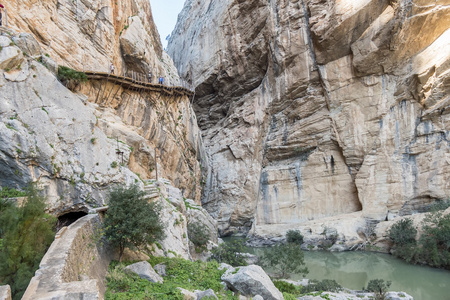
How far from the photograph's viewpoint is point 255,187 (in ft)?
103

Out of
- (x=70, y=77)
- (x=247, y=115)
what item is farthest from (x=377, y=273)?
(x=70, y=77)

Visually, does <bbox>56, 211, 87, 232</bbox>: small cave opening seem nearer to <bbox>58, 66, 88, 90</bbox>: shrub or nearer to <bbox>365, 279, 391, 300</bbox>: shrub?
<bbox>58, 66, 88, 90</bbox>: shrub

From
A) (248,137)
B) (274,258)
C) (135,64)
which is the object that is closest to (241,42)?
(248,137)

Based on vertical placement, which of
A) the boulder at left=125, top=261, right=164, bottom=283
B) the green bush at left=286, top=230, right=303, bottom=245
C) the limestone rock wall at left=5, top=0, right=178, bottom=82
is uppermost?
the limestone rock wall at left=5, top=0, right=178, bottom=82

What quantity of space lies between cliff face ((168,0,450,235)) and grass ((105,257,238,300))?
20.2 metres

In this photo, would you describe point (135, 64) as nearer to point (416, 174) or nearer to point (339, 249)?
point (339, 249)

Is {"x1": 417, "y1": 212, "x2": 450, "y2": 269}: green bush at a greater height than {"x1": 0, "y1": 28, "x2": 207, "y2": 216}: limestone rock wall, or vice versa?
{"x1": 0, "y1": 28, "x2": 207, "y2": 216}: limestone rock wall

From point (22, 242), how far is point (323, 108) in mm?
28087

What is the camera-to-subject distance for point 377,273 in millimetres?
17016

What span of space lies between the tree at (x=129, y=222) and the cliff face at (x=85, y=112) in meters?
3.51

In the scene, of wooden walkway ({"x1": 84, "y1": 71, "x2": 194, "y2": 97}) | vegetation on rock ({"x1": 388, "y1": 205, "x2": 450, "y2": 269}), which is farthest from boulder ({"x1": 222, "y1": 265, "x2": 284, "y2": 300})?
wooden walkway ({"x1": 84, "y1": 71, "x2": 194, "y2": 97})

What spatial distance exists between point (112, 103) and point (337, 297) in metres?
17.7

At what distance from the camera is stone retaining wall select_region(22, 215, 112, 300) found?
4.61m

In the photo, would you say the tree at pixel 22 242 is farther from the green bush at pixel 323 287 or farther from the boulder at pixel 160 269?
the green bush at pixel 323 287
